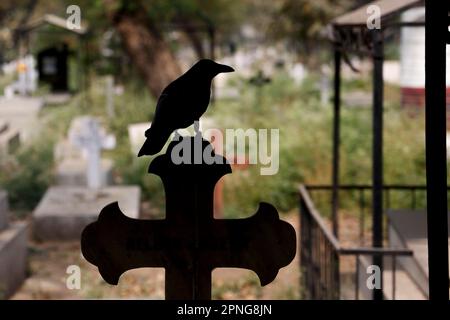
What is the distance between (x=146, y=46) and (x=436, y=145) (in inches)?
688

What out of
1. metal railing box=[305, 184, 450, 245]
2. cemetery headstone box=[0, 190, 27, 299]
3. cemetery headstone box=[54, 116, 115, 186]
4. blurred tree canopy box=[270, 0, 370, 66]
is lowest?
cemetery headstone box=[0, 190, 27, 299]

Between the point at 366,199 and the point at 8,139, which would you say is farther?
the point at 8,139

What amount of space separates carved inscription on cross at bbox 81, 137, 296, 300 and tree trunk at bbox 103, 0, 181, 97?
54.7 ft

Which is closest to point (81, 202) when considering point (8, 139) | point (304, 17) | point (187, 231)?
point (8, 139)

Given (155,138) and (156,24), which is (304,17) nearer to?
(156,24)

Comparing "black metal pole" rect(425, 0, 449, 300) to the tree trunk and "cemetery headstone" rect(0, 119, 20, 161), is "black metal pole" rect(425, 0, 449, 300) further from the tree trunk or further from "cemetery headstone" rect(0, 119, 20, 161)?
the tree trunk

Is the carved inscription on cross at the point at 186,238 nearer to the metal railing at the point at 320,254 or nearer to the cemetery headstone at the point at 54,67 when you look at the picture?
the metal railing at the point at 320,254

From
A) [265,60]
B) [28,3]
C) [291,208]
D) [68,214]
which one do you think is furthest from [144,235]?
[28,3]

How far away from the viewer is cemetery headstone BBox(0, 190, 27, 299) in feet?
26.0

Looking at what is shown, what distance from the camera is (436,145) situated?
2836 mm

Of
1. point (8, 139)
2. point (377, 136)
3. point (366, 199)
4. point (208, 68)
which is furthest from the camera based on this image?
point (8, 139)

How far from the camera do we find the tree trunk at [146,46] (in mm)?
19922

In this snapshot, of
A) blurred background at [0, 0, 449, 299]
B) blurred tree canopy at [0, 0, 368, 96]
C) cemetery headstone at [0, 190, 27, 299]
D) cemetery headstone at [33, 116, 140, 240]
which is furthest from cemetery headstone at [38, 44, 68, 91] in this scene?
cemetery headstone at [0, 190, 27, 299]

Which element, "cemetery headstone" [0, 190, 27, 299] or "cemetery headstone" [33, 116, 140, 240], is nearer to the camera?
"cemetery headstone" [0, 190, 27, 299]
